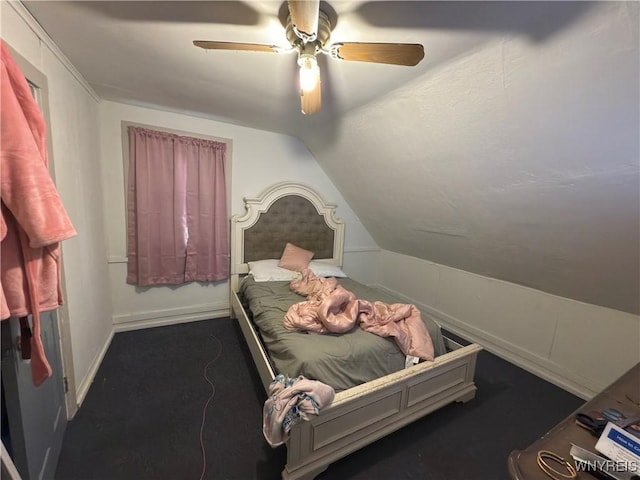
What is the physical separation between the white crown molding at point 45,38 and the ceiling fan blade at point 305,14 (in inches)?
54.3

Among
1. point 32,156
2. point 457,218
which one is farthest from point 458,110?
point 32,156

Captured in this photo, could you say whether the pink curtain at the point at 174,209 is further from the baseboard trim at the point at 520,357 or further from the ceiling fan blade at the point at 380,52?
the baseboard trim at the point at 520,357

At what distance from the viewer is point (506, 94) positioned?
139cm

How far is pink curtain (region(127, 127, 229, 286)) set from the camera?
256cm

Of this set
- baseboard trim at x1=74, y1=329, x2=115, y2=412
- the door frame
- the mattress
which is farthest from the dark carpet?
the mattress

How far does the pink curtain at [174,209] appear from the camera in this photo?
2561mm

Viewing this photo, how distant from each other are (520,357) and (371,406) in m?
1.96

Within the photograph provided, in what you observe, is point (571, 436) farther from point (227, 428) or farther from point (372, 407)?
point (227, 428)

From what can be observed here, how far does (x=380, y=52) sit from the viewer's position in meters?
1.12

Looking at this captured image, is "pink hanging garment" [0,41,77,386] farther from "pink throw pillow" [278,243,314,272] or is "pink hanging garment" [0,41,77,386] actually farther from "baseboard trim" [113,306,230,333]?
"pink throw pillow" [278,243,314,272]

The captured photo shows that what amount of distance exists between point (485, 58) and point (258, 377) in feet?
8.78

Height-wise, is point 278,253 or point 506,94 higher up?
point 506,94

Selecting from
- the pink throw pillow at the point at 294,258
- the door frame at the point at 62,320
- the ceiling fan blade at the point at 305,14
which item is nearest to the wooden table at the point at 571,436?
the ceiling fan blade at the point at 305,14

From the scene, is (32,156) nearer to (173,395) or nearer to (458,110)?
(173,395)
